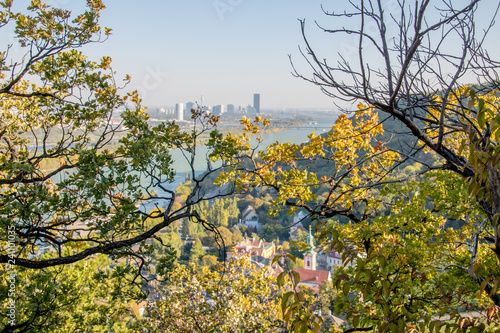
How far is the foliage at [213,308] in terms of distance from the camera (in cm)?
467

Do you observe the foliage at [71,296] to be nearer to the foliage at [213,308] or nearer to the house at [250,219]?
the foliage at [213,308]

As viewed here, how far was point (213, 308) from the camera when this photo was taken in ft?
15.9

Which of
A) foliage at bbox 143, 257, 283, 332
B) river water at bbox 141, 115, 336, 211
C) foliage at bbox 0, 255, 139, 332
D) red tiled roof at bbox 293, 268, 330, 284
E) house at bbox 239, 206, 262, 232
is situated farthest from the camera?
house at bbox 239, 206, 262, 232

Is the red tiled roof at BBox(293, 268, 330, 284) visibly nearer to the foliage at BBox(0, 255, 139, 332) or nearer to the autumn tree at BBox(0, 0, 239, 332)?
the foliage at BBox(0, 255, 139, 332)

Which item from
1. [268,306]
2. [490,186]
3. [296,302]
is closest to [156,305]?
[268,306]

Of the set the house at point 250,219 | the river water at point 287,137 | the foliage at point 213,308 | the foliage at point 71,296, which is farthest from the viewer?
the house at point 250,219

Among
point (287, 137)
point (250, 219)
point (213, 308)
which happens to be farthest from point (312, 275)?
point (213, 308)

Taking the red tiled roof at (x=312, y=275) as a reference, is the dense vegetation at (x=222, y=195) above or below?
above

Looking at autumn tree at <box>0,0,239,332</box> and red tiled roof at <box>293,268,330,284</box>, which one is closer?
autumn tree at <box>0,0,239,332</box>

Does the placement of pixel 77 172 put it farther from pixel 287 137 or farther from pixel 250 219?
pixel 250 219

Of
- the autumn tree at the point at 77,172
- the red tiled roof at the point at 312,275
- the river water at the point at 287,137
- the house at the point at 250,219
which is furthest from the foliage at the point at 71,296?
the house at the point at 250,219

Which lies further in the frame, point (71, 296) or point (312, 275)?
point (312, 275)

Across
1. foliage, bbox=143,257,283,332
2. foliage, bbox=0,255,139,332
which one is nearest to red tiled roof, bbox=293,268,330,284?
foliage, bbox=0,255,139,332

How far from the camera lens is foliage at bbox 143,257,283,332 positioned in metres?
4.67
